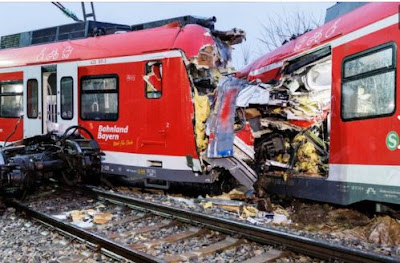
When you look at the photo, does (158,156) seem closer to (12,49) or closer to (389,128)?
(389,128)

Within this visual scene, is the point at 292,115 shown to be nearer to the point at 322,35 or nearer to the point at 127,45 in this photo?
the point at 322,35

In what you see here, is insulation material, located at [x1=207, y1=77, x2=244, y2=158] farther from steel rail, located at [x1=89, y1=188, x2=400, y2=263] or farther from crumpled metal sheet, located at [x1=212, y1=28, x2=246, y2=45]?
crumpled metal sheet, located at [x1=212, y1=28, x2=246, y2=45]

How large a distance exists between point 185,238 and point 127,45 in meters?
4.19

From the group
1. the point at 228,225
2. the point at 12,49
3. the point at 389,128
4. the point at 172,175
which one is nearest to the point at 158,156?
the point at 172,175

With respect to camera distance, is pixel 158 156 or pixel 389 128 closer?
pixel 389 128

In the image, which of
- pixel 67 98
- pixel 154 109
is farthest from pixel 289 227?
pixel 67 98

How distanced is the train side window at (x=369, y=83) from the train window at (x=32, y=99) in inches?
256

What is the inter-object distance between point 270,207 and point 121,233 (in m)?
2.31

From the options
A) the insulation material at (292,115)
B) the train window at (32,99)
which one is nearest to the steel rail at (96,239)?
the insulation material at (292,115)

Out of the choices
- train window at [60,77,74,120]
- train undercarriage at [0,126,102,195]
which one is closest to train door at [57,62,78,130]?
train window at [60,77,74,120]

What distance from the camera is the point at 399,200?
498 cm

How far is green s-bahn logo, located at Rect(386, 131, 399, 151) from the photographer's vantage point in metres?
5.03

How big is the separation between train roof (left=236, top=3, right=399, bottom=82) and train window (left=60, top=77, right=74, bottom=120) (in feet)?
11.7

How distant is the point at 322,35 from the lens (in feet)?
21.4
